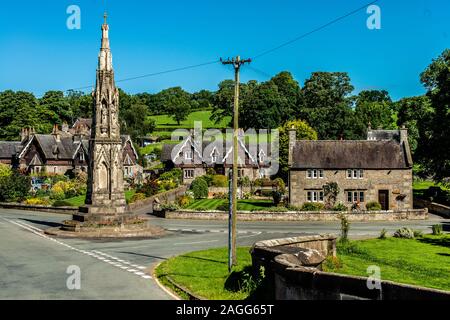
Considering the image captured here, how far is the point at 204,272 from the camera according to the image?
70.9 feet

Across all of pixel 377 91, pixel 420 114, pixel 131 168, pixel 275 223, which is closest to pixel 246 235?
pixel 275 223

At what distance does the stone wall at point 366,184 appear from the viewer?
182ft

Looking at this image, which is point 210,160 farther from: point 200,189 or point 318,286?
point 318,286

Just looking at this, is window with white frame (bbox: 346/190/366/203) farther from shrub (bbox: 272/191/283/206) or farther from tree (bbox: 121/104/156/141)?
tree (bbox: 121/104/156/141)

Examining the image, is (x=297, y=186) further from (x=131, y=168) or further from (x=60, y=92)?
(x=60, y=92)

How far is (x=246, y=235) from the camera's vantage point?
3803 centimetres

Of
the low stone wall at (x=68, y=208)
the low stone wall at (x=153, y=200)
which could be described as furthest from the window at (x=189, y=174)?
the low stone wall at (x=68, y=208)

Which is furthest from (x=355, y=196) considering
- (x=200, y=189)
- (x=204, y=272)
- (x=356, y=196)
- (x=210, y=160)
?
(x=204, y=272)

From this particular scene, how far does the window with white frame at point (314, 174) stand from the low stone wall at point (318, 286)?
38424mm

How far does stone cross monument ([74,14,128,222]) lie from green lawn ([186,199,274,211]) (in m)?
16.7

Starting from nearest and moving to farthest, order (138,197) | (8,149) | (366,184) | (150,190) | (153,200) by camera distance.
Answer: (366,184) < (153,200) < (138,197) < (150,190) < (8,149)

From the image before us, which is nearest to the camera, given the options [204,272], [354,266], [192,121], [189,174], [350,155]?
[204,272]

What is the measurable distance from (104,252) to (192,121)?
129 metres

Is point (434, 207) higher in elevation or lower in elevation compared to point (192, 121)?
lower
